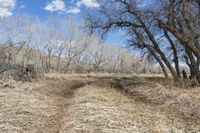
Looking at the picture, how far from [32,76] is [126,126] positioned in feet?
54.3

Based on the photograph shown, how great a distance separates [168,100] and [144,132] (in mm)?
5131

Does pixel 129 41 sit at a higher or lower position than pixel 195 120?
higher

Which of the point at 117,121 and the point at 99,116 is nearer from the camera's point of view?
the point at 117,121

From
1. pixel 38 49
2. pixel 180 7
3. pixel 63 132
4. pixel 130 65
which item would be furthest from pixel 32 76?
pixel 130 65

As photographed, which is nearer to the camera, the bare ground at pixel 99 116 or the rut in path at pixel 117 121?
the rut in path at pixel 117 121

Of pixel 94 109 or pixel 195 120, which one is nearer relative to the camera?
pixel 195 120

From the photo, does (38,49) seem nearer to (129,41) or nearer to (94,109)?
(129,41)

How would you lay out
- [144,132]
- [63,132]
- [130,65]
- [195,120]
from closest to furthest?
[144,132] → [63,132] → [195,120] → [130,65]

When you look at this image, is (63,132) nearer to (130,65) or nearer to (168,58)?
(168,58)

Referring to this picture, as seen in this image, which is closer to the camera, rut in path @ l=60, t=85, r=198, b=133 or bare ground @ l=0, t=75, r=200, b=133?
rut in path @ l=60, t=85, r=198, b=133

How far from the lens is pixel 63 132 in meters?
8.11

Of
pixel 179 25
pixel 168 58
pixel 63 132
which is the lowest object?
pixel 63 132

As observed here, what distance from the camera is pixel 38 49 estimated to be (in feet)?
220

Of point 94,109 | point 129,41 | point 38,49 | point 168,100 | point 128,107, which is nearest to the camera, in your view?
point 94,109
